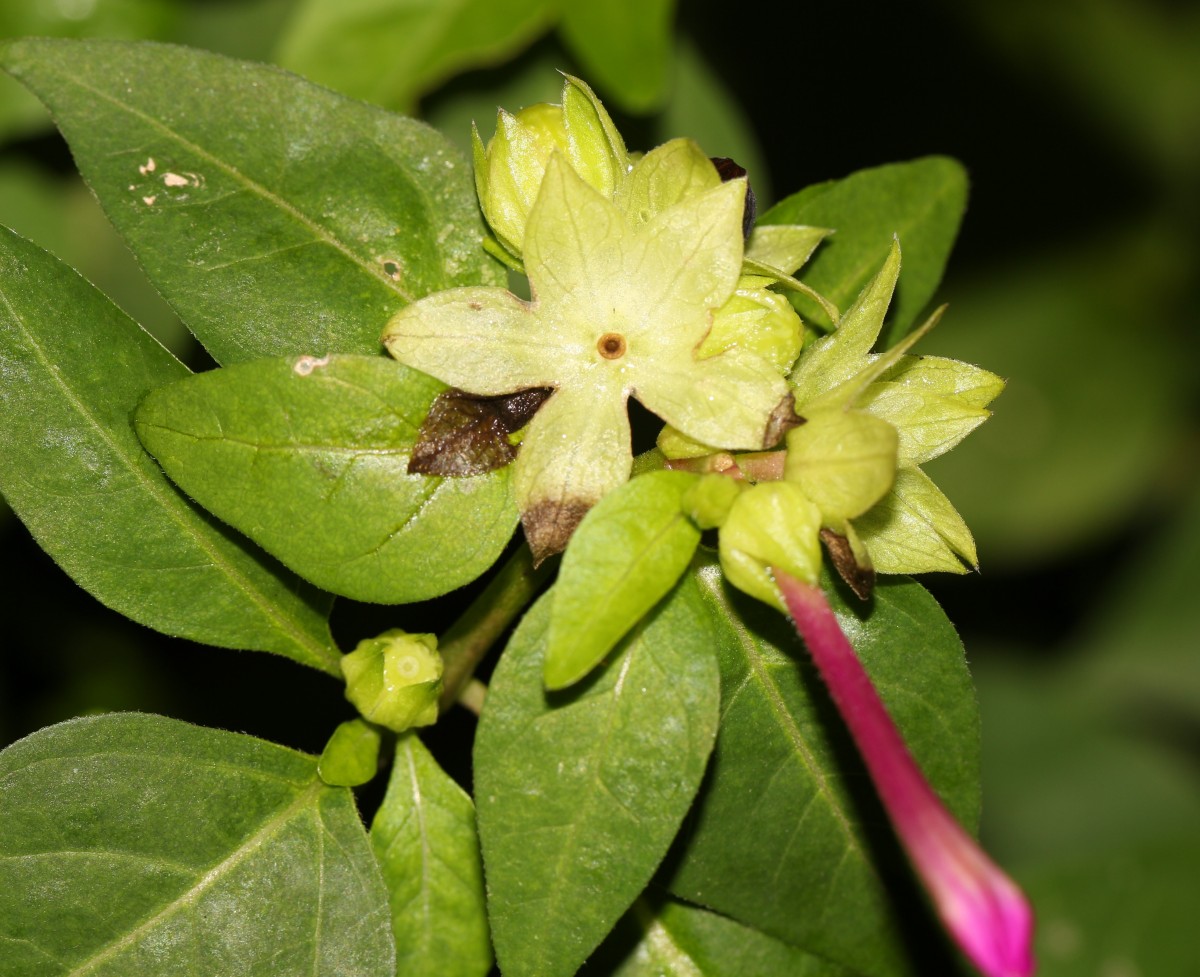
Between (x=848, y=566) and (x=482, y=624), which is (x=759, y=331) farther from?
(x=482, y=624)

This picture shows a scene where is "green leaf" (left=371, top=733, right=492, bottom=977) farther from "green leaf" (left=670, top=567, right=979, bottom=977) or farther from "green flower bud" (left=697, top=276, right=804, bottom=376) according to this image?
"green flower bud" (left=697, top=276, right=804, bottom=376)

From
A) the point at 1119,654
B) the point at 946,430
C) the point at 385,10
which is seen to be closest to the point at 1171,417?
the point at 1119,654

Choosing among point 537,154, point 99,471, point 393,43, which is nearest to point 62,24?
point 393,43

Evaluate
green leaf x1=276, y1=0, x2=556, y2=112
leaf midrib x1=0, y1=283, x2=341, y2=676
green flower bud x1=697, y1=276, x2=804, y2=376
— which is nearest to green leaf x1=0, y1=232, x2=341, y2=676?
leaf midrib x1=0, y1=283, x2=341, y2=676

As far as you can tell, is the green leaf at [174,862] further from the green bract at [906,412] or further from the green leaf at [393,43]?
the green leaf at [393,43]

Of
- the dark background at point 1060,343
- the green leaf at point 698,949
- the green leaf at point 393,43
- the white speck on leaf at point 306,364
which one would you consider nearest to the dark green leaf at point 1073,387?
the dark background at point 1060,343
